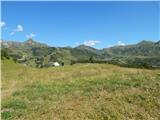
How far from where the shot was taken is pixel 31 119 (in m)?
9.82

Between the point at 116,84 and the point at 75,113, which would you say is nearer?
the point at 75,113

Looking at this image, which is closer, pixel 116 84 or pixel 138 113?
pixel 138 113

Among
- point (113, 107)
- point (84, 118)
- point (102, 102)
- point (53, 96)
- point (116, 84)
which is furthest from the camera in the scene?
point (116, 84)

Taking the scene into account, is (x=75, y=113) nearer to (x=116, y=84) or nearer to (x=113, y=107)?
(x=113, y=107)

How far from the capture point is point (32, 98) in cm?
1377

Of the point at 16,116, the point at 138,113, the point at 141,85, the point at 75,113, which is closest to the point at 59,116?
the point at 75,113

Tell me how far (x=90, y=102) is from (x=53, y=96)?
2.60 metres

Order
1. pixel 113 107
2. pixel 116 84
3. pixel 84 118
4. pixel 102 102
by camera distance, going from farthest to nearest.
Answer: pixel 116 84 < pixel 102 102 < pixel 113 107 < pixel 84 118

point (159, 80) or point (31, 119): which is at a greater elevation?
point (159, 80)

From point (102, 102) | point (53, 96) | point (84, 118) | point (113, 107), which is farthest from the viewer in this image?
point (53, 96)

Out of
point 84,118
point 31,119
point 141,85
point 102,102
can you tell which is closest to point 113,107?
point 102,102

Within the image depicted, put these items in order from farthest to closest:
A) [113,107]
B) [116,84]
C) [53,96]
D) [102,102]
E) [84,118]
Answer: [116,84], [53,96], [102,102], [113,107], [84,118]

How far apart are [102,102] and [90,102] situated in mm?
510

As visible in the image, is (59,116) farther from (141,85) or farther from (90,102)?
(141,85)
